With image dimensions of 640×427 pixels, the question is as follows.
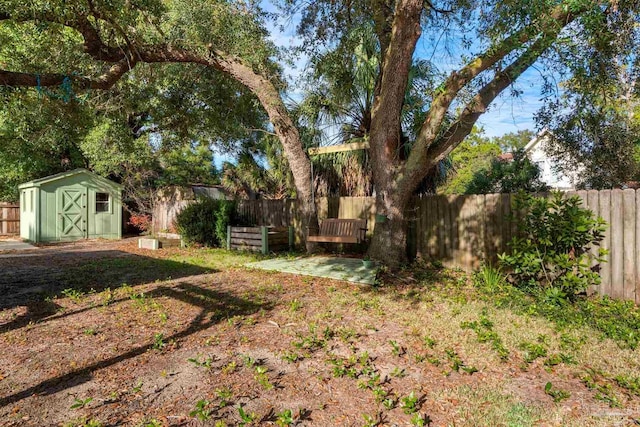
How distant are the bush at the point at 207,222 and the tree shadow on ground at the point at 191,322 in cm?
486

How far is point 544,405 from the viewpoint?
8.20ft

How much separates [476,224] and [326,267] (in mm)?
2907

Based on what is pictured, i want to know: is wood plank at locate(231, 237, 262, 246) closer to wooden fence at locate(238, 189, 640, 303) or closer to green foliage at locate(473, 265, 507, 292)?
wooden fence at locate(238, 189, 640, 303)

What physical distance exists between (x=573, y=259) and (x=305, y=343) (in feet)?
12.5

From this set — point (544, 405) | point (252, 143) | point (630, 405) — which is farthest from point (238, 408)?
point (252, 143)

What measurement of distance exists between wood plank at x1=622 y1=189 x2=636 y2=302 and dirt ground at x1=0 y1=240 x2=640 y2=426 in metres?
1.78

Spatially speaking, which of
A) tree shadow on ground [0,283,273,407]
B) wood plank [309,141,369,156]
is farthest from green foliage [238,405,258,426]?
wood plank [309,141,369,156]

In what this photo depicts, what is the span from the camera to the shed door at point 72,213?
13.0m

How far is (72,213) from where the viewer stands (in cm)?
1328

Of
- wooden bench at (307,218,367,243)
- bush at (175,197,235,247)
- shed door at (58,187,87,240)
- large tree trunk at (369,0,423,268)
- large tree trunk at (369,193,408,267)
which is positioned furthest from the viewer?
shed door at (58,187,87,240)

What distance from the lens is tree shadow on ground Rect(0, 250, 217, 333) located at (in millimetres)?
4882

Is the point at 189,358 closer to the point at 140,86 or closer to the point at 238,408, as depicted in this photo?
the point at 238,408

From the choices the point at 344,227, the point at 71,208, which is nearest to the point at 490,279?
the point at 344,227

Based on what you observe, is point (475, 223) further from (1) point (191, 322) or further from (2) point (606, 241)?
(1) point (191, 322)
